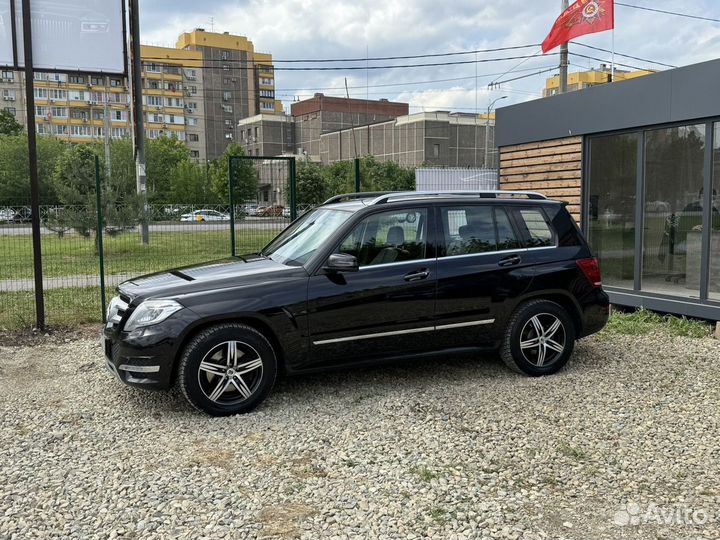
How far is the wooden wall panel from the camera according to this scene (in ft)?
31.5

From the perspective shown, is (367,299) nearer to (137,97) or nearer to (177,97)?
(137,97)

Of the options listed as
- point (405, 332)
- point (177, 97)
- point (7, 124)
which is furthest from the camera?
point (177, 97)

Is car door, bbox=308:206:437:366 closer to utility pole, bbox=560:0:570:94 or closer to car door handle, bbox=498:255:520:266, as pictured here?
car door handle, bbox=498:255:520:266

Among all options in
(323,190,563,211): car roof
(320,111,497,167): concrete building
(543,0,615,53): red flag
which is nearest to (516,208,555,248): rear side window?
(323,190,563,211): car roof

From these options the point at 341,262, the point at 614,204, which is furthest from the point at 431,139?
the point at 341,262

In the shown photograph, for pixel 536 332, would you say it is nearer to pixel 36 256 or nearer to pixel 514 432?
pixel 514 432

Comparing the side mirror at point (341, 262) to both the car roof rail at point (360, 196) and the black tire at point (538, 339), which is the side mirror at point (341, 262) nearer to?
the car roof rail at point (360, 196)

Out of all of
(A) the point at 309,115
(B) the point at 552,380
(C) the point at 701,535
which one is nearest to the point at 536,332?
(B) the point at 552,380

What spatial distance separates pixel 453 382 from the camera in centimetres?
579

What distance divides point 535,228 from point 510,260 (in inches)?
20.3

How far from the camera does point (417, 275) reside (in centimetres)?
545

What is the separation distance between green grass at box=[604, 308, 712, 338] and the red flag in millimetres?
9081

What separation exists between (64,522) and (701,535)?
3.40 metres

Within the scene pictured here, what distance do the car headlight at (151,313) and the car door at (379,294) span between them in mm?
1078
